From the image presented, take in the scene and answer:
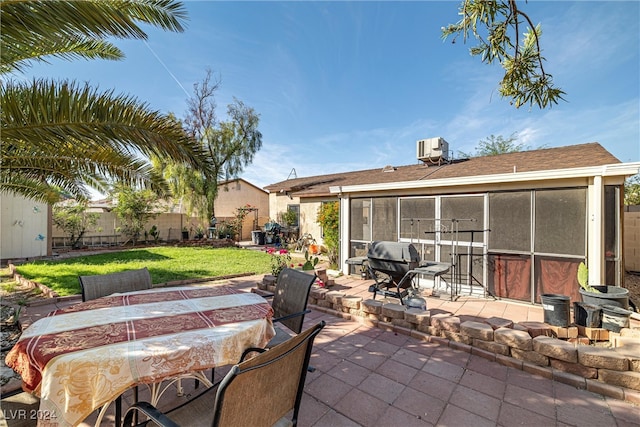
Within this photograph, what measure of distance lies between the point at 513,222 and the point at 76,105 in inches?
296

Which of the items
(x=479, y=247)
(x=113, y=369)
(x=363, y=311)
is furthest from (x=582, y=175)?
(x=113, y=369)

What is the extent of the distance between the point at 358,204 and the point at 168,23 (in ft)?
19.4

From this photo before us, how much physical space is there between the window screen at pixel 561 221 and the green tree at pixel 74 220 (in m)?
16.7

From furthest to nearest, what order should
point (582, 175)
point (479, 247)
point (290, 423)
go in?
1. point (479, 247)
2. point (582, 175)
3. point (290, 423)

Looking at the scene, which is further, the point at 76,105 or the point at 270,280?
the point at 270,280

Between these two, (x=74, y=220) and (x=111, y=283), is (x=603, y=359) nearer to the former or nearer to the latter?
(x=111, y=283)

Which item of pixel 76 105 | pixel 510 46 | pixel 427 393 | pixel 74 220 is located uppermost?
pixel 510 46

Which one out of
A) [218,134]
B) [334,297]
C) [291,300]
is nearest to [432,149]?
[334,297]

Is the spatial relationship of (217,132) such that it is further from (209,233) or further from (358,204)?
(358,204)

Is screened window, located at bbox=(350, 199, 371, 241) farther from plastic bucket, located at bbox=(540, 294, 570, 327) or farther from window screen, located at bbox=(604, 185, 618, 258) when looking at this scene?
window screen, located at bbox=(604, 185, 618, 258)

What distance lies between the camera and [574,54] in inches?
214

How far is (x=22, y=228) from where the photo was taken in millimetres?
10375

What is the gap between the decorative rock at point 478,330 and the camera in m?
3.55

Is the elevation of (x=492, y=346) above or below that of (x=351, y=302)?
below
